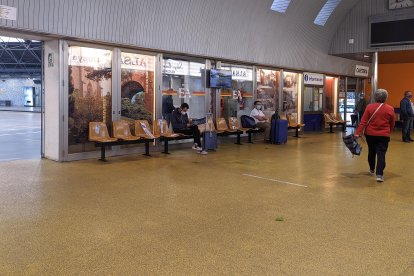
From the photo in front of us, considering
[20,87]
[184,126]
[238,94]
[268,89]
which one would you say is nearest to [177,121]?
[184,126]

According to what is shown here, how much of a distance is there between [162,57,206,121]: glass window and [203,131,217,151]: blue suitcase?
1.10 metres

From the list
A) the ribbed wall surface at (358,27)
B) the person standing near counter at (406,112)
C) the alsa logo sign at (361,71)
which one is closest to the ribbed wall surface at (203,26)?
the ribbed wall surface at (358,27)

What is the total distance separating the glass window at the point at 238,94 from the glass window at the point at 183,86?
0.92 meters

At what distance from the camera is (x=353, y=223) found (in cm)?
457

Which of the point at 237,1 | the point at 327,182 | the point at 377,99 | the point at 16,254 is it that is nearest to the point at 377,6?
the point at 237,1

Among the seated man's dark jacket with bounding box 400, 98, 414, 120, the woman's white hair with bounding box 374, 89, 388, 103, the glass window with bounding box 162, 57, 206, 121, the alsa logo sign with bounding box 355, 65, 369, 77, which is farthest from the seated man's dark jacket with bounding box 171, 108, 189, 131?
the alsa logo sign with bounding box 355, 65, 369, 77

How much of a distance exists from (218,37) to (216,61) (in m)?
0.66

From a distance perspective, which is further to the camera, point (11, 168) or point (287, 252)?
point (11, 168)

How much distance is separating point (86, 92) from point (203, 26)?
12.3 ft

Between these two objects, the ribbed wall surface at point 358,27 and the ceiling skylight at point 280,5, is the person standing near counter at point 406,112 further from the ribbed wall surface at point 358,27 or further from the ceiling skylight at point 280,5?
the ceiling skylight at point 280,5

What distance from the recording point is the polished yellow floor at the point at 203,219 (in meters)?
3.40

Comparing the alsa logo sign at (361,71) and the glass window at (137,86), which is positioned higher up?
the alsa logo sign at (361,71)

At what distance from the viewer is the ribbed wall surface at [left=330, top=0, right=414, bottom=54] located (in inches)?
592

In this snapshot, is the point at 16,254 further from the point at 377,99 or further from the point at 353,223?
the point at 377,99
